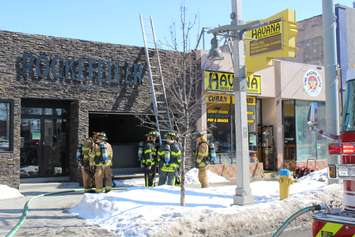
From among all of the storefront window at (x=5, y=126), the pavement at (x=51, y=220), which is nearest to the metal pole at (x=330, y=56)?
the pavement at (x=51, y=220)

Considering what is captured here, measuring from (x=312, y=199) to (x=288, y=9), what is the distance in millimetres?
7777

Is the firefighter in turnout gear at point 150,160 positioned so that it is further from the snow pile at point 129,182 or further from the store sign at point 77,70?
the store sign at point 77,70

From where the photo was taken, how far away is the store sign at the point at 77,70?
1633cm

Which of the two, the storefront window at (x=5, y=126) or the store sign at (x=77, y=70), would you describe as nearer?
the storefront window at (x=5, y=126)

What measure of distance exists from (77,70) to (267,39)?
21.8 feet

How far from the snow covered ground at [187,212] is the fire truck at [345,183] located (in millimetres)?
3157

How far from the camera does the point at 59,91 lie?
16859 mm

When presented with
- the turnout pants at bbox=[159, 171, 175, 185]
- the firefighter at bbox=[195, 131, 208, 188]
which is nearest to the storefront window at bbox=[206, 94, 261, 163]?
the firefighter at bbox=[195, 131, 208, 188]

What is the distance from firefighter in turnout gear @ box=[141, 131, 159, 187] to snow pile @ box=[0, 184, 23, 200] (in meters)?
3.82

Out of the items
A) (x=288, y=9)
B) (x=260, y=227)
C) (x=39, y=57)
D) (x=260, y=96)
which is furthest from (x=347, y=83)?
(x=260, y=96)

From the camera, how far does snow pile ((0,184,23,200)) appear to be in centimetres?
1431

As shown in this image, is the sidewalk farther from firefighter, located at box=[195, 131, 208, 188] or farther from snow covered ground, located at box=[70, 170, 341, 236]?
firefighter, located at box=[195, 131, 208, 188]

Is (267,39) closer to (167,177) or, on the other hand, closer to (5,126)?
(167,177)

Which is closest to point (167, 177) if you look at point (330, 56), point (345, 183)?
point (330, 56)
